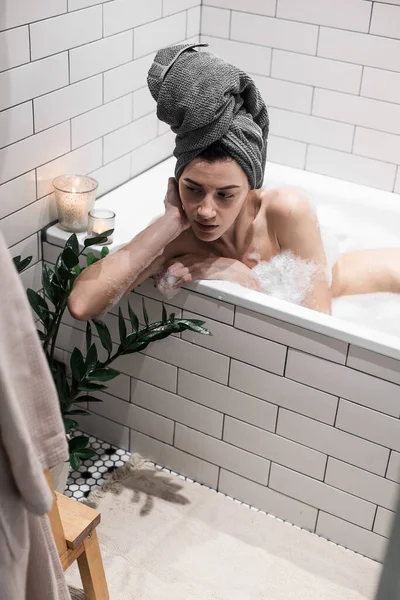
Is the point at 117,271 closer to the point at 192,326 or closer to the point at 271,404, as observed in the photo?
the point at 192,326

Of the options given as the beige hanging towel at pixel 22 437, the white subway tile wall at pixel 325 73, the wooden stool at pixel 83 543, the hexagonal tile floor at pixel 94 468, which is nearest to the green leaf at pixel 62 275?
the wooden stool at pixel 83 543

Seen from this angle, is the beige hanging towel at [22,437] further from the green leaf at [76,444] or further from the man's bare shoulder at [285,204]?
the man's bare shoulder at [285,204]

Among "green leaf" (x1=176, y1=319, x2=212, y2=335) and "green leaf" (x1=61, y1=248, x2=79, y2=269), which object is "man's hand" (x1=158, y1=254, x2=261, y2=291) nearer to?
"green leaf" (x1=176, y1=319, x2=212, y2=335)

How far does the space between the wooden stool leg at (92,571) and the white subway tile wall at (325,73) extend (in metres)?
1.69

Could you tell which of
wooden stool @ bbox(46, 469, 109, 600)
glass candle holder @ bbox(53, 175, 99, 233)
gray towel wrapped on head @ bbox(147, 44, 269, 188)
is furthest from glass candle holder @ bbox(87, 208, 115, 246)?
wooden stool @ bbox(46, 469, 109, 600)

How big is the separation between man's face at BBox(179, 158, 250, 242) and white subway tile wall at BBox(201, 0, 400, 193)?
90cm

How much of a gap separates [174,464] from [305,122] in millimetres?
1342

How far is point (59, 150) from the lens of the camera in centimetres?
233

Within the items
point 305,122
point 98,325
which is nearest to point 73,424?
point 98,325

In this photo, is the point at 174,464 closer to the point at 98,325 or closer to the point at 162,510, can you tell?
the point at 162,510

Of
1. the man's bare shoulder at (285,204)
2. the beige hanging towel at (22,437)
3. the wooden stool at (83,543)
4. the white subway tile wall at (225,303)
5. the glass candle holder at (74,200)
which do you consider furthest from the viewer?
the glass candle holder at (74,200)

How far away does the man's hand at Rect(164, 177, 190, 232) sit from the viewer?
2.09 meters

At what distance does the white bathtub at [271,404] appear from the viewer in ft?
6.61

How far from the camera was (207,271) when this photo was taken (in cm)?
217
